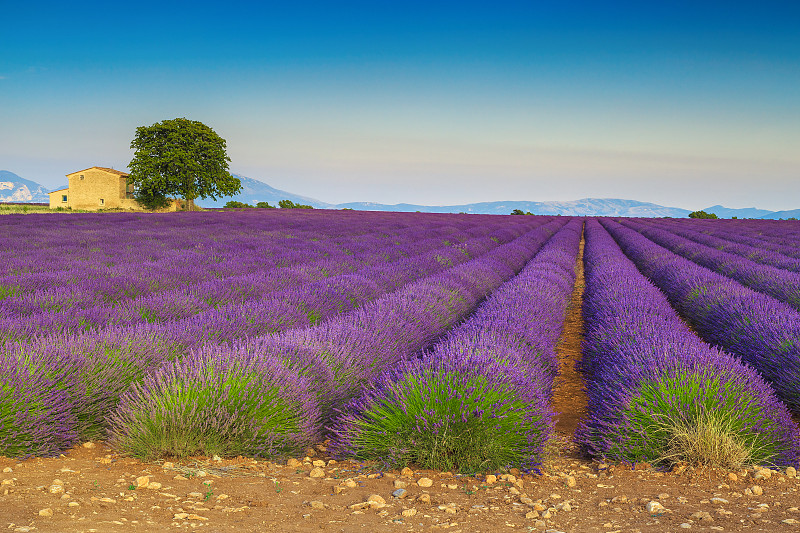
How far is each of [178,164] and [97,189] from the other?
9.23 m

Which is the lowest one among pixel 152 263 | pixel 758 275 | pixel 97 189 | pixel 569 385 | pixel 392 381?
pixel 569 385

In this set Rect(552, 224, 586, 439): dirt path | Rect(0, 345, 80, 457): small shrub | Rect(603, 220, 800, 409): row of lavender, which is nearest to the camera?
Rect(0, 345, 80, 457): small shrub

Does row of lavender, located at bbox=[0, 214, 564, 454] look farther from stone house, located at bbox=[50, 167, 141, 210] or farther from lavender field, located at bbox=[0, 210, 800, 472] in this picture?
stone house, located at bbox=[50, 167, 141, 210]

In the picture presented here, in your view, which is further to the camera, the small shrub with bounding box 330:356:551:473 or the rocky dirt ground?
the small shrub with bounding box 330:356:551:473

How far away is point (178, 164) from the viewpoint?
35.4 meters

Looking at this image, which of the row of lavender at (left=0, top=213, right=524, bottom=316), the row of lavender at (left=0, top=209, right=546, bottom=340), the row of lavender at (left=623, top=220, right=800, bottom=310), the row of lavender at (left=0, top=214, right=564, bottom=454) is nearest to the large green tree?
the row of lavender at (left=0, top=213, right=524, bottom=316)

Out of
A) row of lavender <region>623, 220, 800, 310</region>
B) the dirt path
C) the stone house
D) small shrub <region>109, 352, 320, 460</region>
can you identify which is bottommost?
the dirt path

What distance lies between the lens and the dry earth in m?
2.02

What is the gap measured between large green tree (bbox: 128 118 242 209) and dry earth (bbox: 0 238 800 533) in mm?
35877

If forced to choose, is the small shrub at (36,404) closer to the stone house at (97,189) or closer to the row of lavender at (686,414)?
the row of lavender at (686,414)

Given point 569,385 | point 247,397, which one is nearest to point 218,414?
point 247,397

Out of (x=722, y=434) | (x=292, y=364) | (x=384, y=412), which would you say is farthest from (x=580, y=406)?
(x=292, y=364)

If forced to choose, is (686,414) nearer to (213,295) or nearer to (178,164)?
→ (213,295)

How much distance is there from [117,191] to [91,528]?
43.7m
